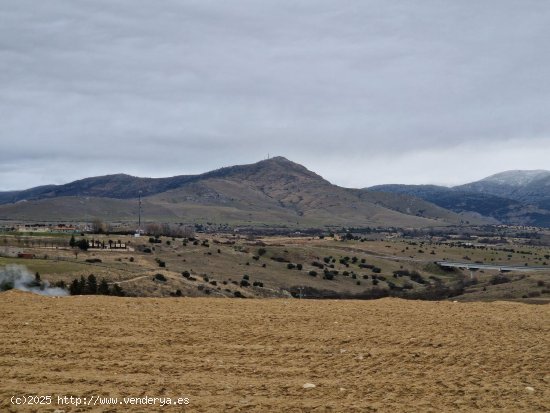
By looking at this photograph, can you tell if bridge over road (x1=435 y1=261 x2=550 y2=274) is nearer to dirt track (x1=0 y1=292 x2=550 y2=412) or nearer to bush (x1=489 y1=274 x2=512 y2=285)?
bush (x1=489 y1=274 x2=512 y2=285)

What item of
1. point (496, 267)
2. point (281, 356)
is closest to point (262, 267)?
point (496, 267)

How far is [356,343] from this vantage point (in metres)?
13.2

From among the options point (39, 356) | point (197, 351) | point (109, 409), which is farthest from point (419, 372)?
point (39, 356)

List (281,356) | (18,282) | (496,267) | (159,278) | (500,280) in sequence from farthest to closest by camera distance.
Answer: (496,267), (500,280), (159,278), (18,282), (281,356)

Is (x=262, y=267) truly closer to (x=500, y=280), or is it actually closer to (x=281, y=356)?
(x=500, y=280)

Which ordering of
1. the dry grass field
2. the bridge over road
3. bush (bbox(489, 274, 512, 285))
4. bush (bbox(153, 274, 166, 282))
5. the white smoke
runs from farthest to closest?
the bridge over road < bush (bbox(489, 274, 512, 285)) < bush (bbox(153, 274, 166, 282)) < the dry grass field < the white smoke

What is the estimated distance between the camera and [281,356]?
1220 cm

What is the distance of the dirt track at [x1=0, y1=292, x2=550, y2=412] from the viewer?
9.72 m

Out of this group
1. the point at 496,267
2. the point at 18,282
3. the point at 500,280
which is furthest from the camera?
the point at 496,267

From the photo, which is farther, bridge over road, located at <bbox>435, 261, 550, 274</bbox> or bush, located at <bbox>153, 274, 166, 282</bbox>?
bridge over road, located at <bbox>435, 261, 550, 274</bbox>

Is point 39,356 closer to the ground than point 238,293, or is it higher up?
higher up

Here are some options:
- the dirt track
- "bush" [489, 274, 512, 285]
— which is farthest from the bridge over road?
the dirt track

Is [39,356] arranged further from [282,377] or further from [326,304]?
[326,304]

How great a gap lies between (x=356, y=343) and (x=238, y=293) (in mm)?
47721
